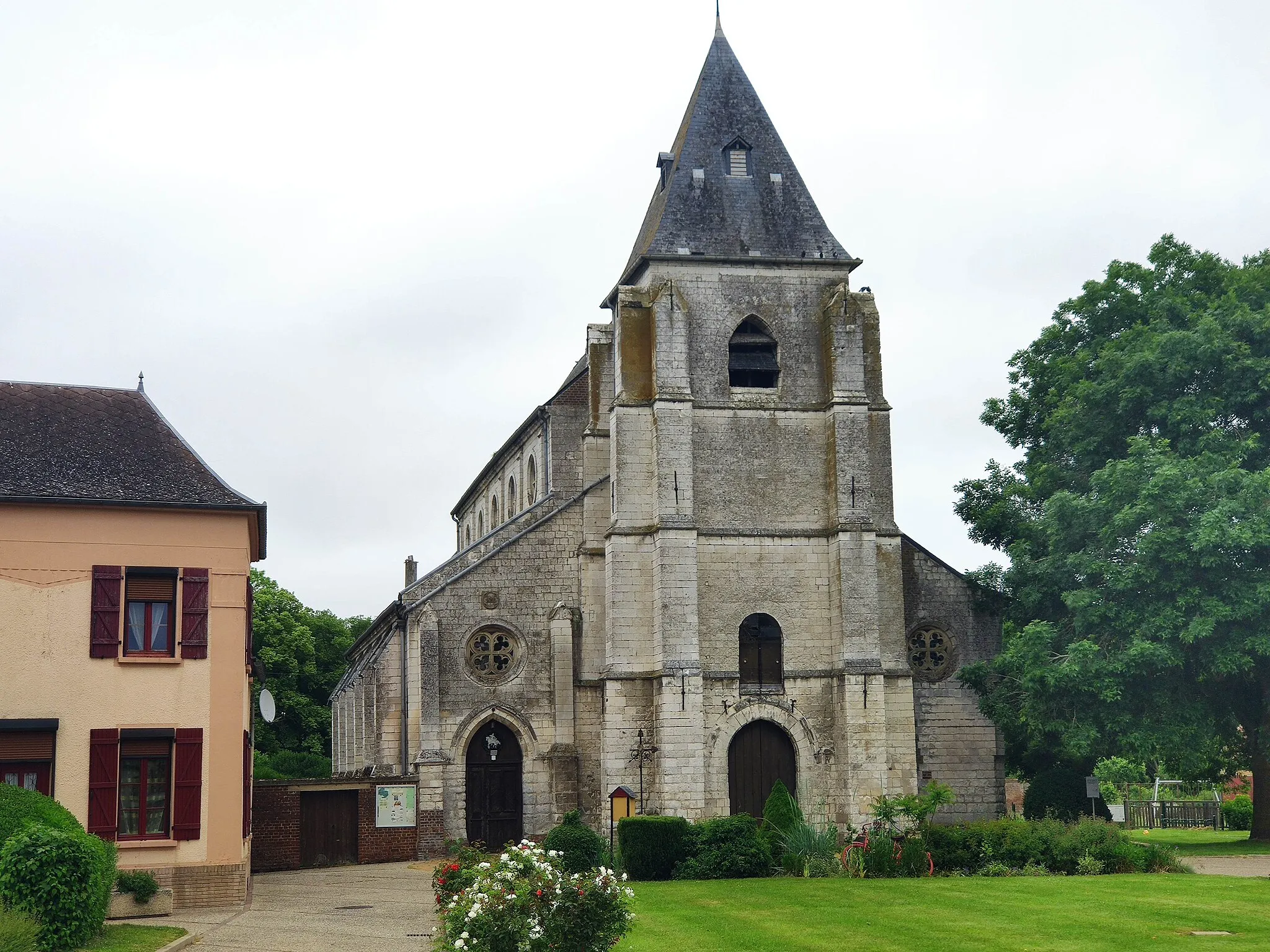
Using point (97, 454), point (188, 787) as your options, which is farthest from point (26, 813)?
point (97, 454)

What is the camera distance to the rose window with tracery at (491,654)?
112 feet

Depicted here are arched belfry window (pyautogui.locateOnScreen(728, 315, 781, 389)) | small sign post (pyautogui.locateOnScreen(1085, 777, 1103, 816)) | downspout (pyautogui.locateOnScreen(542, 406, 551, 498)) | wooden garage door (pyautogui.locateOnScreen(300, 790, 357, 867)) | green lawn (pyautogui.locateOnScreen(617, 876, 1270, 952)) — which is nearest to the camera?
green lawn (pyautogui.locateOnScreen(617, 876, 1270, 952))

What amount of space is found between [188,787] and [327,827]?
9781 millimetres

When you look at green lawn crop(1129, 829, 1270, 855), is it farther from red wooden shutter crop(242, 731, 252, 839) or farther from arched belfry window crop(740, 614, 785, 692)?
red wooden shutter crop(242, 731, 252, 839)

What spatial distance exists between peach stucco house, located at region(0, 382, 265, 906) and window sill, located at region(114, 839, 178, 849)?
0.02 m

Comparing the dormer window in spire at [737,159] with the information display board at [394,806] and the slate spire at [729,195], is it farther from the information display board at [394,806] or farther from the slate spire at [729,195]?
the information display board at [394,806]

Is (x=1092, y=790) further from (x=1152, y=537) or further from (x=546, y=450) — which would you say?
(x=546, y=450)

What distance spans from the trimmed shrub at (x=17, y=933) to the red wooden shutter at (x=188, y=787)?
20.8 ft

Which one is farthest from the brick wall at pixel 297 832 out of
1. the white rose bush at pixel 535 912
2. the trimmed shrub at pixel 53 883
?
the white rose bush at pixel 535 912

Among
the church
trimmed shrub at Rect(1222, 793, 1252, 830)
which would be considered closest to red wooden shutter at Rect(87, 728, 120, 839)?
the church

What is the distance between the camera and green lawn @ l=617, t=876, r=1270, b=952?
56.1 ft

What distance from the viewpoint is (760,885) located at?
951 inches

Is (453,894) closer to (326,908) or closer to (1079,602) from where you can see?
(326,908)

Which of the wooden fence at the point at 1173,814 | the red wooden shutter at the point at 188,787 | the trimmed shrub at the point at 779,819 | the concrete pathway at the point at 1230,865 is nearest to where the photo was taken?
the red wooden shutter at the point at 188,787
